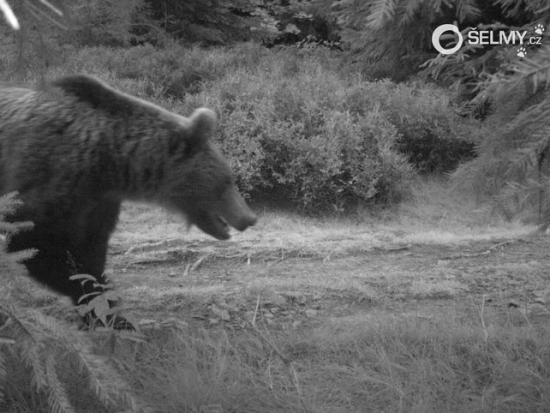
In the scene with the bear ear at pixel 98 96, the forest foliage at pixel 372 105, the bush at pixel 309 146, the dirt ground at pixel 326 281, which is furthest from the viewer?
the bush at pixel 309 146

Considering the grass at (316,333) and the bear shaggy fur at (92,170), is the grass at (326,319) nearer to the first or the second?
the grass at (316,333)

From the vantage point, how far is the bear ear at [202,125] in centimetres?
378

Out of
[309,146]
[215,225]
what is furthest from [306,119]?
[215,225]

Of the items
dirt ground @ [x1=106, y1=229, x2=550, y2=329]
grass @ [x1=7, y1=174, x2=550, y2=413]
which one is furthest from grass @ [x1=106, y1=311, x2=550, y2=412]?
dirt ground @ [x1=106, y1=229, x2=550, y2=329]

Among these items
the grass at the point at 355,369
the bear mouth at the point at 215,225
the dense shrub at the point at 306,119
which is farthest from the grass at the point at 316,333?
the dense shrub at the point at 306,119

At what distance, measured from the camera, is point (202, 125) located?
3803 mm

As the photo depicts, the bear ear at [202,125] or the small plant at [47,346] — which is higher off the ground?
the bear ear at [202,125]

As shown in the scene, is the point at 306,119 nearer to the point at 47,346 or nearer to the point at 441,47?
the point at 441,47

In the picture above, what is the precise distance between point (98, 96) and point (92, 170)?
47 centimetres

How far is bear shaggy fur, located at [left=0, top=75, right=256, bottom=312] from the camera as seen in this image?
352cm

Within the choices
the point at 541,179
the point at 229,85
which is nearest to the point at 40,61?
the point at 541,179

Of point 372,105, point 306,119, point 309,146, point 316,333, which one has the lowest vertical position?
point 316,333

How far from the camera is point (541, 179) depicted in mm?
2918

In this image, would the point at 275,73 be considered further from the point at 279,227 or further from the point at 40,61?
the point at 40,61
